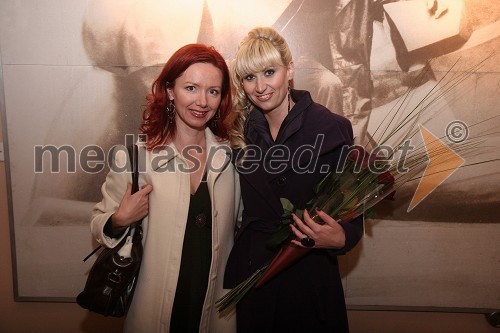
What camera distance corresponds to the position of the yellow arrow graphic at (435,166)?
7.56 ft

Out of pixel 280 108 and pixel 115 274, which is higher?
pixel 280 108

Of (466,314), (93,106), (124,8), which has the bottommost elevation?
Result: (466,314)

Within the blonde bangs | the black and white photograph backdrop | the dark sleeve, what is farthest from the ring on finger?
the black and white photograph backdrop

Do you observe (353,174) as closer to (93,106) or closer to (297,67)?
(297,67)

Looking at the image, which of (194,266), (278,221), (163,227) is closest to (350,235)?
(278,221)

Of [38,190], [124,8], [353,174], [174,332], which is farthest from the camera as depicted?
[38,190]

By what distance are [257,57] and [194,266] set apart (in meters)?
0.95

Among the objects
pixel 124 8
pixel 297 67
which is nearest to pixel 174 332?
pixel 297 67

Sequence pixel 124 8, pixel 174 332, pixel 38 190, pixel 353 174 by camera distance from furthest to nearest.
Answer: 1. pixel 38 190
2. pixel 124 8
3. pixel 174 332
4. pixel 353 174

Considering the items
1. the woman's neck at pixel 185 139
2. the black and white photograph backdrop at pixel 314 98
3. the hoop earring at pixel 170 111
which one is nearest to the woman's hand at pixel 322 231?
the woman's neck at pixel 185 139

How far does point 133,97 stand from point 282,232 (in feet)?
4.27

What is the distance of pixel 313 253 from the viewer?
Answer: 67.8 inches

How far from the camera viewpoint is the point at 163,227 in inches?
63.8

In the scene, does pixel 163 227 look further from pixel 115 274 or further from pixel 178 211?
pixel 115 274
